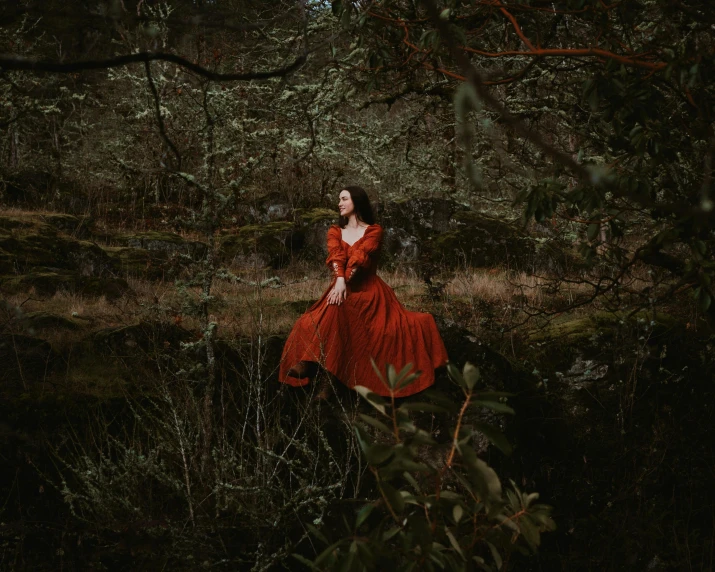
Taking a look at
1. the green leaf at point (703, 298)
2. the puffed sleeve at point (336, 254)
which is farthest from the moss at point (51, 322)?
the green leaf at point (703, 298)

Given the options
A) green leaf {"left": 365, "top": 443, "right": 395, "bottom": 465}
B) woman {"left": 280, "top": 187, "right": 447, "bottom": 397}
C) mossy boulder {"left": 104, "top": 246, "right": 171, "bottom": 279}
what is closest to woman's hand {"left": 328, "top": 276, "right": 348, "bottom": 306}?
woman {"left": 280, "top": 187, "right": 447, "bottom": 397}

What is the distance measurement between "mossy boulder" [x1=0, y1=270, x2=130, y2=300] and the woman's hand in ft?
10.6

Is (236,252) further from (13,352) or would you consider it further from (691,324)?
(691,324)

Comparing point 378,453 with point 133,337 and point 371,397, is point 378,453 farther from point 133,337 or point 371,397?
point 133,337

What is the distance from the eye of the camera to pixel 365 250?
5.20 meters

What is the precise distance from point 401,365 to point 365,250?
0.90m

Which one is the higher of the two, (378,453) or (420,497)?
(378,453)

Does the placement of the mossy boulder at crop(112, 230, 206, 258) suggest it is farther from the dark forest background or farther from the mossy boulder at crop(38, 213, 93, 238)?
the dark forest background

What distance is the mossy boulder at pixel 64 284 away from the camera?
7.12 meters

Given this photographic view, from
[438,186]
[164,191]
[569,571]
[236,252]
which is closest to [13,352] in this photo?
[569,571]

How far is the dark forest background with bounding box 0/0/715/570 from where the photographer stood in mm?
Answer: 1817

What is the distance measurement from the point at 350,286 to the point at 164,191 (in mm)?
9182

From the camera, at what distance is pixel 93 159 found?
45.8 ft

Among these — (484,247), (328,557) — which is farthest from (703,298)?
(484,247)
